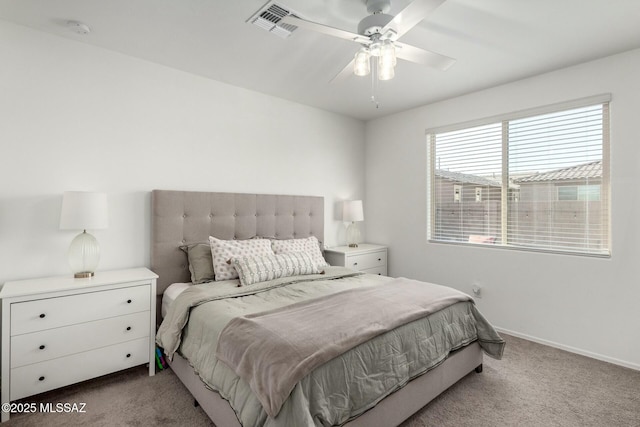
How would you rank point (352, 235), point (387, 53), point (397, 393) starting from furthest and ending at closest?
1. point (352, 235)
2. point (387, 53)
3. point (397, 393)

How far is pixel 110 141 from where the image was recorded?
2.55 m

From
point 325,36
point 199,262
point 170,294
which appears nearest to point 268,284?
point 199,262

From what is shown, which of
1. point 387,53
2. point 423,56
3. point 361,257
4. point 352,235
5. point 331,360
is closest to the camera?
point 331,360

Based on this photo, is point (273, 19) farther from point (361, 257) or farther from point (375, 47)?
point (361, 257)

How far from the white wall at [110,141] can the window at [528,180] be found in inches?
75.7

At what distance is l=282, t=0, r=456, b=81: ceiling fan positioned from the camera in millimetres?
1654

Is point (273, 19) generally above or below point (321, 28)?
above

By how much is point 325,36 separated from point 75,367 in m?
2.80

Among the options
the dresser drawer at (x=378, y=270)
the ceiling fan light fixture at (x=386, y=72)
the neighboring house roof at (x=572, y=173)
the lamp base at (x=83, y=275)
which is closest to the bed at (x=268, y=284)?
the lamp base at (x=83, y=275)

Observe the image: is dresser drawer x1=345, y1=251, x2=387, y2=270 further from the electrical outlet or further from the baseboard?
the baseboard

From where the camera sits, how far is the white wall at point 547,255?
2525 mm

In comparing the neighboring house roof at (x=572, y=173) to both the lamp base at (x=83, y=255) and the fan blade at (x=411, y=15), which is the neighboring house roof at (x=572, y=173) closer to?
the fan blade at (x=411, y=15)

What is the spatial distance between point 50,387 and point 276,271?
1.60 m

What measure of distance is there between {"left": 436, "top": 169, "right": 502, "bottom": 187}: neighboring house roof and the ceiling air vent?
2.39 m
